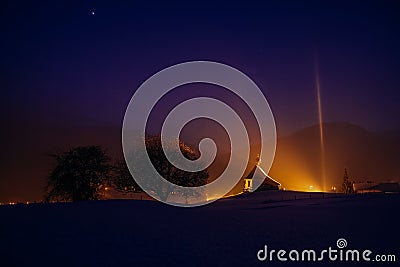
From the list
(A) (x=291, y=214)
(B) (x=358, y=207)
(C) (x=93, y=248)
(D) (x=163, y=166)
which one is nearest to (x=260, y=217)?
(A) (x=291, y=214)

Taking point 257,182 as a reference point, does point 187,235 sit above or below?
below

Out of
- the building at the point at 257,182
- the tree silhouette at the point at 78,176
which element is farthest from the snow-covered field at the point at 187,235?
the building at the point at 257,182

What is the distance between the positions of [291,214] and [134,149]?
34.5m

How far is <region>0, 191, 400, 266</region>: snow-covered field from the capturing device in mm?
13576

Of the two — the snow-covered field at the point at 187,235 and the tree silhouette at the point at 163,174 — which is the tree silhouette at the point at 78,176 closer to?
the tree silhouette at the point at 163,174

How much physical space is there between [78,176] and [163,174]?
11.9m

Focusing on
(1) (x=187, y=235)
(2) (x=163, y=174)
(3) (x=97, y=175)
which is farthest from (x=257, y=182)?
(1) (x=187, y=235)

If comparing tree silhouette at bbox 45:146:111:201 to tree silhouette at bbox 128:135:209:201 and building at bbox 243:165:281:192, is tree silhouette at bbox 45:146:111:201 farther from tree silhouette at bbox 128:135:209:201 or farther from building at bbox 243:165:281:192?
building at bbox 243:165:281:192

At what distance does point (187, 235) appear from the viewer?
687 inches

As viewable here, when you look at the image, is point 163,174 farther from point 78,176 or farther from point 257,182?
point 257,182

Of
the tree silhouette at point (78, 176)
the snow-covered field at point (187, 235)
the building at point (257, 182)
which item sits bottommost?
the snow-covered field at point (187, 235)

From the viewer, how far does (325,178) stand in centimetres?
13725

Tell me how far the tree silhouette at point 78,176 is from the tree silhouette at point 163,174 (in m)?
4.82

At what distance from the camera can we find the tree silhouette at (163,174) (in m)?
49.4
